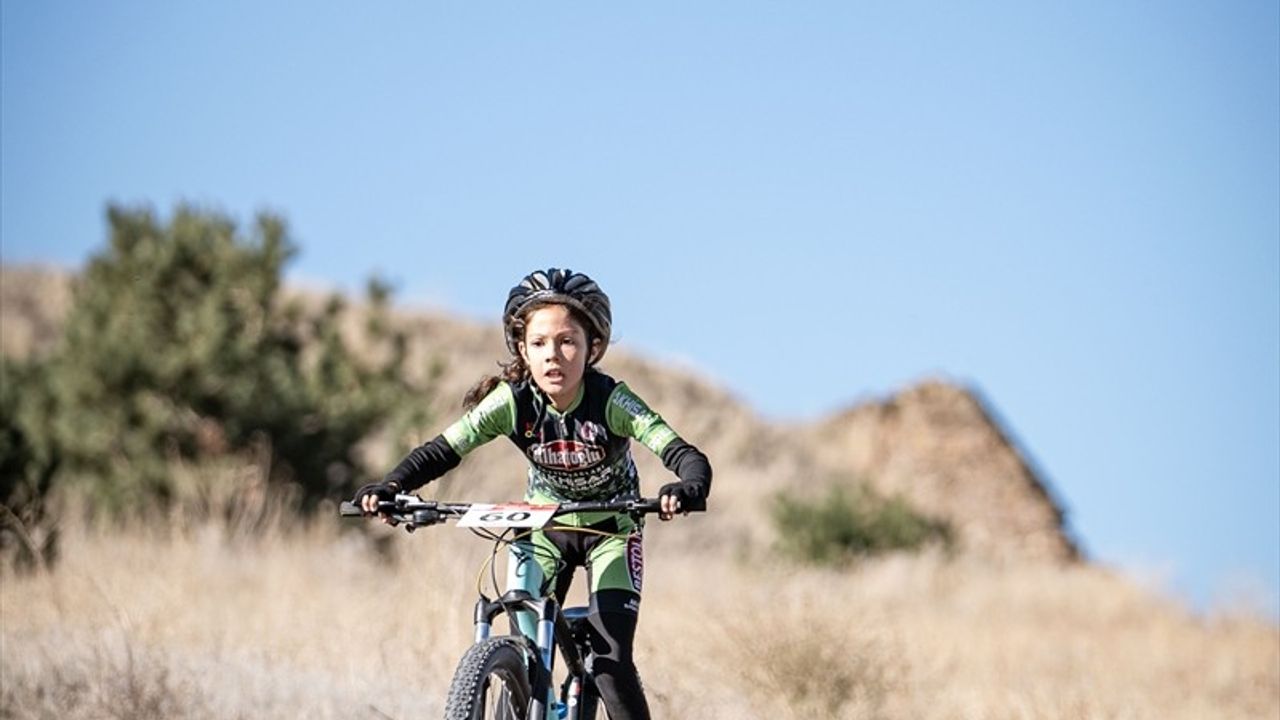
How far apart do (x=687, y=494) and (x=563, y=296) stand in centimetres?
91

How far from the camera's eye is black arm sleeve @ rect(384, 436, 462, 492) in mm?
5559

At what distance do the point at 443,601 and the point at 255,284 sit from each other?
11.9m

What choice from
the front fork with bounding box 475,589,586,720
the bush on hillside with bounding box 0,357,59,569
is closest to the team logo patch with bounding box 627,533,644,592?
the front fork with bounding box 475,589,586,720

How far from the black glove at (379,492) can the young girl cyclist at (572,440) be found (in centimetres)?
5

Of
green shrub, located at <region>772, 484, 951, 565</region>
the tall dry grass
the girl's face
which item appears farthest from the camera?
green shrub, located at <region>772, 484, 951, 565</region>

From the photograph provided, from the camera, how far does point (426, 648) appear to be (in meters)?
8.95

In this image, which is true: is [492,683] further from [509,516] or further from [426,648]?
[426,648]

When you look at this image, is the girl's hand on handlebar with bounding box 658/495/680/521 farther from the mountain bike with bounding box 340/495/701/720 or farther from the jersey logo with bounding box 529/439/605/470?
the jersey logo with bounding box 529/439/605/470

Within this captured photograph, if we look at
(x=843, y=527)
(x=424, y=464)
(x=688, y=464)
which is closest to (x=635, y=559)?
(x=688, y=464)

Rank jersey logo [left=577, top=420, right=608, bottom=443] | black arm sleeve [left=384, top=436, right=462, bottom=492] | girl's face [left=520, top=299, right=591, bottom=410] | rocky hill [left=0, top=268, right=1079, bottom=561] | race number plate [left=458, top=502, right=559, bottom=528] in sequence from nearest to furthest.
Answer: race number plate [left=458, top=502, right=559, bottom=528]
black arm sleeve [left=384, top=436, right=462, bottom=492]
girl's face [left=520, top=299, right=591, bottom=410]
jersey logo [left=577, top=420, right=608, bottom=443]
rocky hill [left=0, top=268, right=1079, bottom=561]

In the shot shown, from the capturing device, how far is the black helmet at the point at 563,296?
18.7ft

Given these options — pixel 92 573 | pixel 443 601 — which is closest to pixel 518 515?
pixel 443 601

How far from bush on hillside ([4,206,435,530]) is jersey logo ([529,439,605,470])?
1323 centimetres

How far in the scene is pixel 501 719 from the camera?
5.12 m
